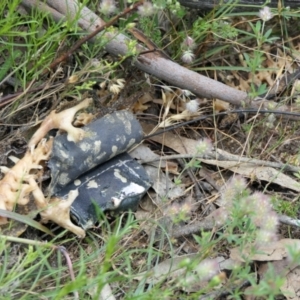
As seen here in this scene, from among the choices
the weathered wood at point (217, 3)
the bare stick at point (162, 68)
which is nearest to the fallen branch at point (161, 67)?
the bare stick at point (162, 68)

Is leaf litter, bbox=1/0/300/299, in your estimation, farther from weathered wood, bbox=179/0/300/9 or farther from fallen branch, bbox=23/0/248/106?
weathered wood, bbox=179/0/300/9

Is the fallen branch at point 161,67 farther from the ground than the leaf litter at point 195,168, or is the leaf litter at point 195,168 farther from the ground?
the fallen branch at point 161,67

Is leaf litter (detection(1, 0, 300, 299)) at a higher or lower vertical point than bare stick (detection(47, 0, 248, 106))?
lower

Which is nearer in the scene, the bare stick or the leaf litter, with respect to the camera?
the leaf litter

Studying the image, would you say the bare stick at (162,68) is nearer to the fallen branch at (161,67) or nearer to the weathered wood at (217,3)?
the fallen branch at (161,67)

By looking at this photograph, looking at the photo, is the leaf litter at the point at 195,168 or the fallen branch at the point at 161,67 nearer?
the leaf litter at the point at 195,168

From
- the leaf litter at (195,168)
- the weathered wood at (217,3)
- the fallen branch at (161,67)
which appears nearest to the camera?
the leaf litter at (195,168)

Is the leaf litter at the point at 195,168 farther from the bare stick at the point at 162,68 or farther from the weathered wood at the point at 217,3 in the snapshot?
the weathered wood at the point at 217,3

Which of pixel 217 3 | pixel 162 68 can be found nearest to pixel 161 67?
pixel 162 68

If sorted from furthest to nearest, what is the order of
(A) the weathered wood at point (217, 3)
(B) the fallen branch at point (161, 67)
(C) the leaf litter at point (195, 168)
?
(A) the weathered wood at point (217, 3) → (B) the fallen branch at point (161, 67) → (C) the leaf litter at point (195, 168)

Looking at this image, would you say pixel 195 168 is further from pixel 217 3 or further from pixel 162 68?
pixel 217 3

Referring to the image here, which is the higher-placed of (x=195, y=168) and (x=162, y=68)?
(x=162, y=68)

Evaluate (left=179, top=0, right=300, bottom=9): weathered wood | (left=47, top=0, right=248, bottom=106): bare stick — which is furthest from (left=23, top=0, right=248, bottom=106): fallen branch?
(left=179, top=0, right=300, bottom=9): weathered wood
